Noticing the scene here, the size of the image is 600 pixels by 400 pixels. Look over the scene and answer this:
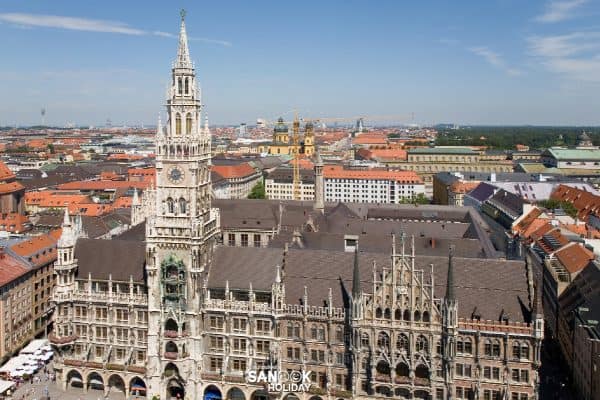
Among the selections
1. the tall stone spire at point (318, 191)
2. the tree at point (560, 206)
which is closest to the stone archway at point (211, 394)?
the tall stone spire at point (318, 191)

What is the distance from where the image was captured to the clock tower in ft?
290

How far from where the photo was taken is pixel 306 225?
12575cm

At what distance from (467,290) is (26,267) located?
74864 millimetres

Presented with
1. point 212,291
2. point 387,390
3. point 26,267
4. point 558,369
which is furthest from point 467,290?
point 26,267

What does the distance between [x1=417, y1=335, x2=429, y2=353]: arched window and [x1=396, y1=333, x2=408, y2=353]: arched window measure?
1.56 meters

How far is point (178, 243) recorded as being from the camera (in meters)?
88.7

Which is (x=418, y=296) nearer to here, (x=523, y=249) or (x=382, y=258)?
(x=382, y=258)

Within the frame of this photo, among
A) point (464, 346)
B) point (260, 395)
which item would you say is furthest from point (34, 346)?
point (464, 346)

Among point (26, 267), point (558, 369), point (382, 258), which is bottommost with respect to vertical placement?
point (558, 369)

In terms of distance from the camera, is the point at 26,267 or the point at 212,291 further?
the point at 26,267

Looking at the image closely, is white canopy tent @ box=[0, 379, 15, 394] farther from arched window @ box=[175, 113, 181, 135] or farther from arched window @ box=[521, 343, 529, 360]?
arched window @ box=[521, 343, 529, 360]

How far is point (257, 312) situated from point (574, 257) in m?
57.8

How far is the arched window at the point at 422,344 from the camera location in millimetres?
79938

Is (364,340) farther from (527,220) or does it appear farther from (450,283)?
(527,220)
